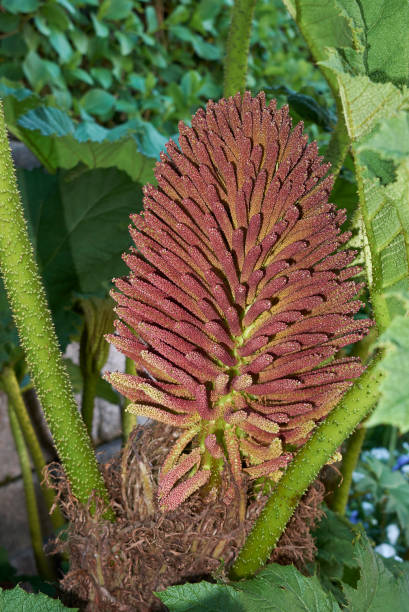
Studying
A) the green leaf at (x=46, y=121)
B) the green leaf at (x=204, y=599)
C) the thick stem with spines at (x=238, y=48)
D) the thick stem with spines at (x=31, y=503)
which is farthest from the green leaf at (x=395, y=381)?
the thick stem with spines at (x=31, y=503)

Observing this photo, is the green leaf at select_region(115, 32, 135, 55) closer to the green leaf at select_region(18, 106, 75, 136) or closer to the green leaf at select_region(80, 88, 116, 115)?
the green leaf at select_region(80, 88, 116, 115)

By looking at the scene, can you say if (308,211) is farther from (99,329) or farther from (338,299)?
(99,329)

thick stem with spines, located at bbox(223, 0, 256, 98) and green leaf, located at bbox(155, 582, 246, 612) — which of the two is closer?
green leaf, located at bbox(155, 582, 246, 612)

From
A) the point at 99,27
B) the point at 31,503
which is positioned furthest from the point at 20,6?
the point at 31,503

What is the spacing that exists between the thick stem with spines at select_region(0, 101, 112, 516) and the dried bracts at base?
35 millimetres

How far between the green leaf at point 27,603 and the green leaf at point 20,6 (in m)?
0.95

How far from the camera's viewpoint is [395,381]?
157mm

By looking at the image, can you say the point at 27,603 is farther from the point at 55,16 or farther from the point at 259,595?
the point at 55,16

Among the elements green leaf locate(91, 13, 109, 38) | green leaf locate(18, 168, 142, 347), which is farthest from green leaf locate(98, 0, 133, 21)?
green leaf locate(18, 168, 142, 347)

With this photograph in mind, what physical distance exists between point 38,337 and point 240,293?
98 millimetres

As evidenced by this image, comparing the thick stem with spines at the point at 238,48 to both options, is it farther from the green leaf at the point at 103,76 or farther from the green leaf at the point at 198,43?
the green leaf at the point at 198,43

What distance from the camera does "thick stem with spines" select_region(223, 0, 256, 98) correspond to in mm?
426

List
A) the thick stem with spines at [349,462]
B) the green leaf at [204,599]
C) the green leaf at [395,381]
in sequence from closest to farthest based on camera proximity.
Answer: the green leaf at [395,381] < the green leaf at [204,599] < the thick stem with spines at [349,462]

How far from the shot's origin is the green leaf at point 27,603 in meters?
0.26
